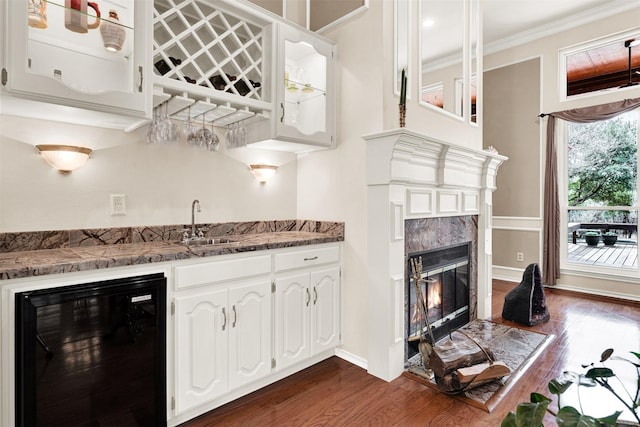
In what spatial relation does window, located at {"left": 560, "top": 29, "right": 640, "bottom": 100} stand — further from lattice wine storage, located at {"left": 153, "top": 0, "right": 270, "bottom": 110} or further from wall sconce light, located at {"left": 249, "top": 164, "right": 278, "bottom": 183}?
lattice wine storage, located at {"left": 153, "top": 0, "right": 270, "bottom": 110}

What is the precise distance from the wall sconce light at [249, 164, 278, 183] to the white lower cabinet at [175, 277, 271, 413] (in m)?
0.98

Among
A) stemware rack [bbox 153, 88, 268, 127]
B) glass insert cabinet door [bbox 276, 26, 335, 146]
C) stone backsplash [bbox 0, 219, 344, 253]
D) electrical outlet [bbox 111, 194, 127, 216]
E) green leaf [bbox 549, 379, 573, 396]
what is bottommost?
green leaf [bbox 549, 379, 573, 396]

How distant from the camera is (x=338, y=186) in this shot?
2768mm

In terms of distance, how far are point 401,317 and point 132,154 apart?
214cm

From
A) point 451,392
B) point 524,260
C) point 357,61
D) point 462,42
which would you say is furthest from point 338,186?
point 524,260

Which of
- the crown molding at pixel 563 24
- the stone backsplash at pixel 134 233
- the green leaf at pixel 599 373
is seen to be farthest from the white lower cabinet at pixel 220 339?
the crown molding at pixel 563 24

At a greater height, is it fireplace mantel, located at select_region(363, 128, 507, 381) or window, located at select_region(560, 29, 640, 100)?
window, located at select_region(560, 29, 640, 100)

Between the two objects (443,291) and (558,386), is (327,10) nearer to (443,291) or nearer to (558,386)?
(443,291)

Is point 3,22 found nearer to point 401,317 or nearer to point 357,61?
point 357,61

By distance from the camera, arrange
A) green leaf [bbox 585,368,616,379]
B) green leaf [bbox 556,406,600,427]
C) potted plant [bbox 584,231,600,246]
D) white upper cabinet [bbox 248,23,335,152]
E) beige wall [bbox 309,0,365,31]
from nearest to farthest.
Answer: green leaf [bbox 556,406,600,427] < green leaf [bbox 585,368,616,379] < white upper cabinet [bbox 248,23,335,152] < beige wall [bbox 309,0,365,31] < potted plant [bbox 584,231,600,246]

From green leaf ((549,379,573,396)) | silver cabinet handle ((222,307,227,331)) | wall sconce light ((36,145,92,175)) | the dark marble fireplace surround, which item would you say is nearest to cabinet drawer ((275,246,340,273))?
silver cabinet handle ((222,307,227,331))

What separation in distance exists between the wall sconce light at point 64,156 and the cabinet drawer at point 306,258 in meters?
1.28

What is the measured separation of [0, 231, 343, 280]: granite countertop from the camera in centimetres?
146

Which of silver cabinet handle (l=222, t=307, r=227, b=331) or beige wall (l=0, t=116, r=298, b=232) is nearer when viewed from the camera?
beige wall (l=0, t=116, r=298, b=232)
